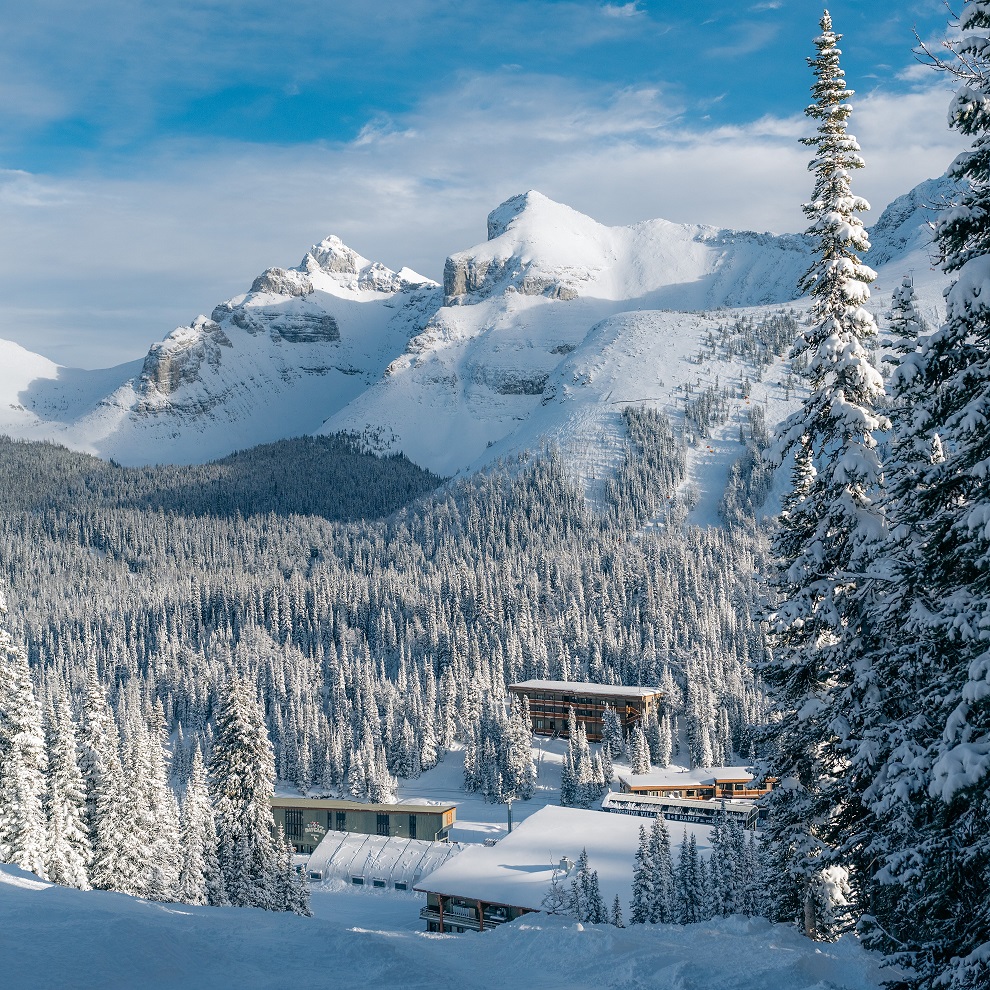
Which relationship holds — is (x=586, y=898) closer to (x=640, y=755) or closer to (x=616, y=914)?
(x=616, y=914)

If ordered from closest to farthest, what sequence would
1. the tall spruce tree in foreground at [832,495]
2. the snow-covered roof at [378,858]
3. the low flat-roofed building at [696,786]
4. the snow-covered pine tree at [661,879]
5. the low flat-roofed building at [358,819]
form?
1. the tall spruce tree in foreground at [832,495]
2. the snow-covered pine tree at [661,879]
3. the snow-covered roof at [378,858]
4. the low flat-roofed building at [358,819]
5. the low flat-roofed building at [696,786]

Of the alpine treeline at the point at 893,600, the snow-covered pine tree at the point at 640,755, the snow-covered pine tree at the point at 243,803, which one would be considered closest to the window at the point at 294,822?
the snow-covered pine tree at the point at 640,755

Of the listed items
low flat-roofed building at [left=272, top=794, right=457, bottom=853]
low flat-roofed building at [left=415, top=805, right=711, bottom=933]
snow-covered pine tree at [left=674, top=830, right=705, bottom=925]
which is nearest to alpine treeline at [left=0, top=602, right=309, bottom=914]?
low flat-roofed building at [left=415, top=805, right=711, bottom=933]

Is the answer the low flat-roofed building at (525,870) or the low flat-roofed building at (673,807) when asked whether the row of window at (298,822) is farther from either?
the low flat-roofed building at (525,870)

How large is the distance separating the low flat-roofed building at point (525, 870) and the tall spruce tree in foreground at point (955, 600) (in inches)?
1582

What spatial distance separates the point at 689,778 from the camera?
93000 mm

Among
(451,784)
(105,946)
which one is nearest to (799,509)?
(105,946)

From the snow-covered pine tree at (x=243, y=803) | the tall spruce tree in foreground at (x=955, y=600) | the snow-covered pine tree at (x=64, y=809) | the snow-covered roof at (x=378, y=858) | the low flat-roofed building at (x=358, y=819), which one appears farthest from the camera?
the low flat-roofed building at (x=358, y=819)

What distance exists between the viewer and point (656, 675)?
4820 inches

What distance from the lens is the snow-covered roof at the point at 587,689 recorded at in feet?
363

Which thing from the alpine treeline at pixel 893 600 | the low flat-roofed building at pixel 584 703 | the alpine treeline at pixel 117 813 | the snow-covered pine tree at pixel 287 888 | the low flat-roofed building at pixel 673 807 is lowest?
the low flat-roofed building at pixel 673 807

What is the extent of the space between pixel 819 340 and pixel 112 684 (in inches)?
6280

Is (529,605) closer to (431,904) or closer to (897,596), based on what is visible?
(431,904)

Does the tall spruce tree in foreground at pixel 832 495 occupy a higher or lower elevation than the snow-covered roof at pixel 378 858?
higher
